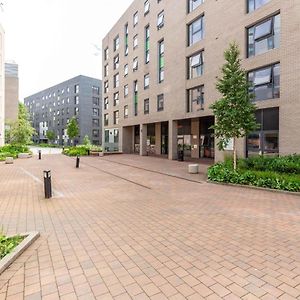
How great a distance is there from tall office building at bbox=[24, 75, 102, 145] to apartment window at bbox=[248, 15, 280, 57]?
58834 millimetres

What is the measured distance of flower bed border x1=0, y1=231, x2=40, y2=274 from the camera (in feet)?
13.9

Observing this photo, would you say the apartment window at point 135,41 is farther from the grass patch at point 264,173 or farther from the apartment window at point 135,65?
the grass patch at point 264,173

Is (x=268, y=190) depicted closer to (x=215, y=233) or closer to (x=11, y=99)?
(x=215, y=233)

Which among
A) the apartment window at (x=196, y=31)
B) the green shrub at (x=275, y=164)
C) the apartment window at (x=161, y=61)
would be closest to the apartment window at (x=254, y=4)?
the apartment window at (x=196, y=31)

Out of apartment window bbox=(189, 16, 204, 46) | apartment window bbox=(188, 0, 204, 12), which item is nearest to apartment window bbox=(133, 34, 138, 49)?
apartment window bbox=(188, 0, 204, 12)

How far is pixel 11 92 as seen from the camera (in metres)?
65.4

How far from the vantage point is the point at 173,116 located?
25.5 m

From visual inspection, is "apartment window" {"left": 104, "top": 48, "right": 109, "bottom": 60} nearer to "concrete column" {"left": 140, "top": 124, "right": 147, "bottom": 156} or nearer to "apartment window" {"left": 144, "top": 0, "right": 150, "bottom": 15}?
"apartment window" {"left": 144, "top": 0, "right": 150, "bottom": 15}

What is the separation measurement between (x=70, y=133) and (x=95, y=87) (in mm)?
28251

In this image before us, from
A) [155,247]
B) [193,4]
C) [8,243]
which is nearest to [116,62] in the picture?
[193,4]

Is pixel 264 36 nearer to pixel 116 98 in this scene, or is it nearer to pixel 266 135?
pixel 266 135

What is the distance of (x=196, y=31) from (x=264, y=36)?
7.49m

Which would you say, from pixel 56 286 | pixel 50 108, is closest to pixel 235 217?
pixel 56 286

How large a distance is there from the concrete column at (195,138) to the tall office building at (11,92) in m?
50.9
